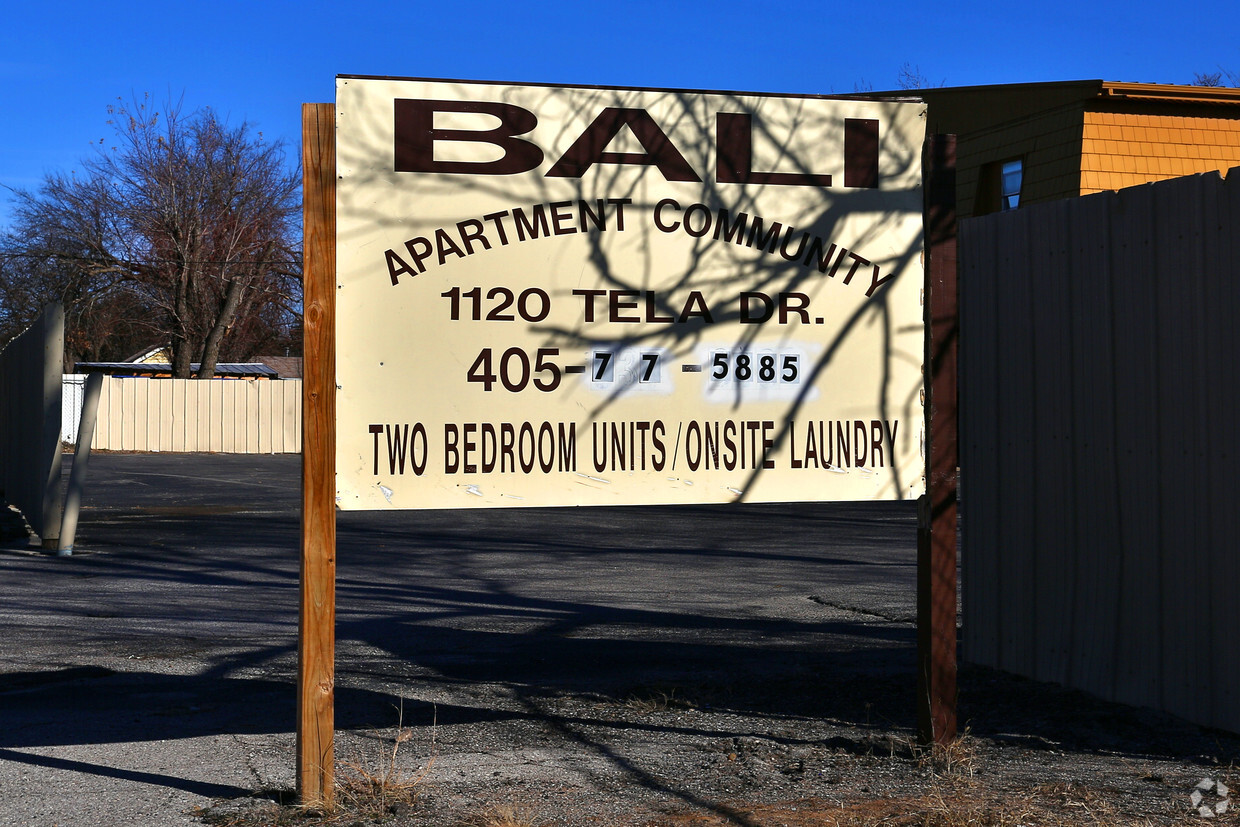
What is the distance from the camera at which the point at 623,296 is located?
4.98 m

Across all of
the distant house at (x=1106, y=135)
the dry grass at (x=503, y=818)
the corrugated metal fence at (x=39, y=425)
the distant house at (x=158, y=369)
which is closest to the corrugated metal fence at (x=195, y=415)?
the distant house at (x=158, y=369)

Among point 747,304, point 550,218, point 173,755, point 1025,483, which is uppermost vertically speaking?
point 550,218

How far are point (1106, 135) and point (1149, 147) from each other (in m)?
0.89

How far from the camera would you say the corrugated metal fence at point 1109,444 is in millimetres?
5223

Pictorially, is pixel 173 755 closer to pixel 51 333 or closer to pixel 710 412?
pixel 710 412

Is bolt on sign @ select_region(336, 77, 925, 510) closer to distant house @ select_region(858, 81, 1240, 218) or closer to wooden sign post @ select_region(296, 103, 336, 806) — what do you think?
wooden sign post @ select_region(296, 103, 336, 806)

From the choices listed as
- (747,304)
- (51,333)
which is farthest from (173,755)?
(51,333)

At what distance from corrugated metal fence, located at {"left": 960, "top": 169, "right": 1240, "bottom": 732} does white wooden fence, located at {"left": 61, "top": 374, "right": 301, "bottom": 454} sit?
3360 cm

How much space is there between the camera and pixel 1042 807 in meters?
4.30

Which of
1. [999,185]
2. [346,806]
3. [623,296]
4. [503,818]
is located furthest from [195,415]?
[503,818]

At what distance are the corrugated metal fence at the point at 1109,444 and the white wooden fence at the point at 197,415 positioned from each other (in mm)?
33605

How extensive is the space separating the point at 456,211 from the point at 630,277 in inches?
28.1

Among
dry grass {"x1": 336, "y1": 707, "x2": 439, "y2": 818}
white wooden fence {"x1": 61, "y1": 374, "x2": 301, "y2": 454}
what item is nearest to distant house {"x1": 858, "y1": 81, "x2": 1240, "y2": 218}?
dry grass {"x1": 336, "y1": 707, "x2": 439, "y2": 818}

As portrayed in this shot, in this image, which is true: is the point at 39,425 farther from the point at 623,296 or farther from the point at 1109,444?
the point at 1109,444
